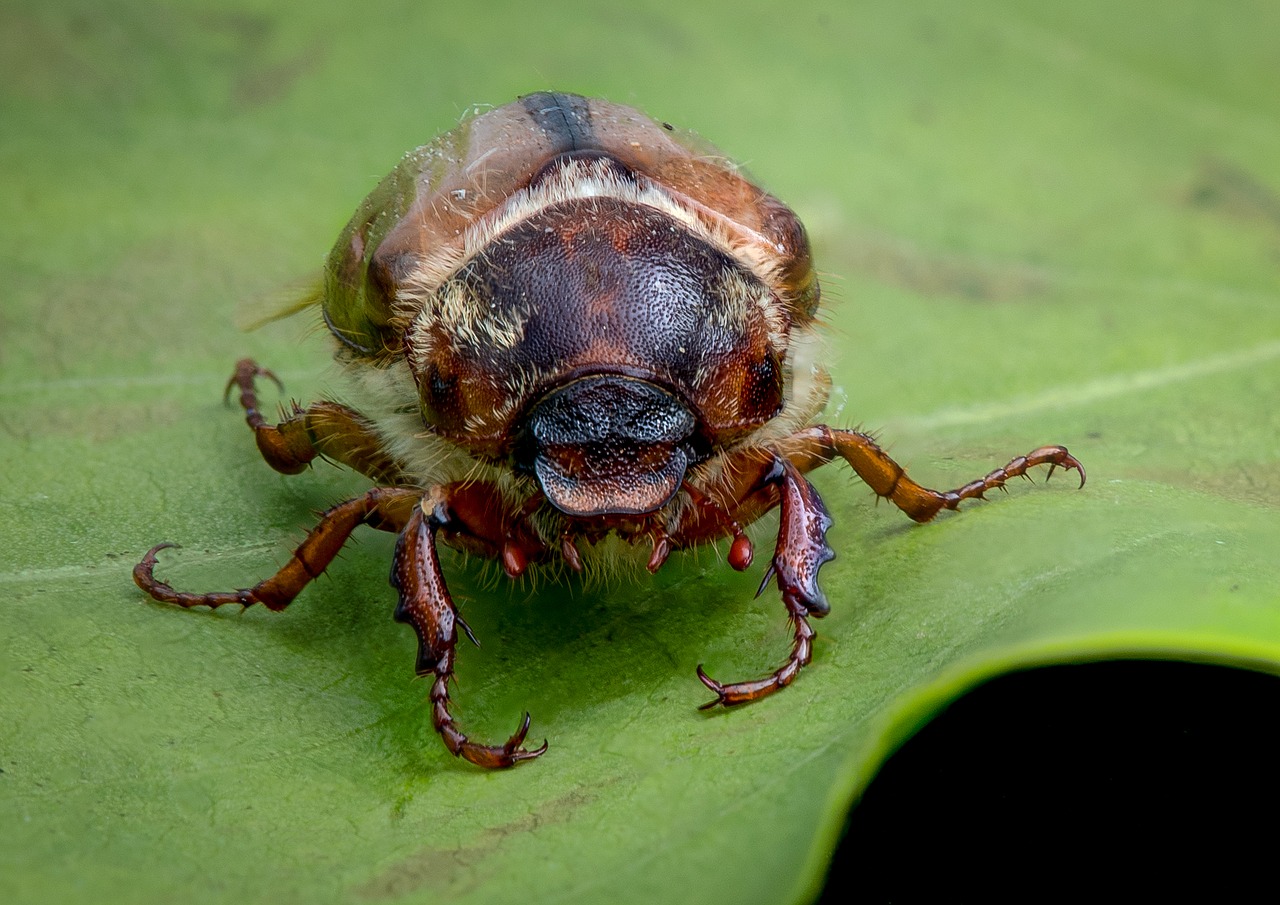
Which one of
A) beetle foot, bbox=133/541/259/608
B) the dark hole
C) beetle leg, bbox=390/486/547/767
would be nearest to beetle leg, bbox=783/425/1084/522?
the dark hole

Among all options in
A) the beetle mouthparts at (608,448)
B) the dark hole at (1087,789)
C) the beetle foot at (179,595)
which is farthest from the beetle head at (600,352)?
the dark hole at (1087,789)

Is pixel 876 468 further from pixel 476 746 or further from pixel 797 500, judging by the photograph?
pixel 476 746

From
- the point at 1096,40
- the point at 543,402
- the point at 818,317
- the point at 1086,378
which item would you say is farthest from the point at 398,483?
the point at 1096,40

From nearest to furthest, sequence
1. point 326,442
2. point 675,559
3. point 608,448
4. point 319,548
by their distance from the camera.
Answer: point 608,448
point 319,548
point 675,559
point 326,442

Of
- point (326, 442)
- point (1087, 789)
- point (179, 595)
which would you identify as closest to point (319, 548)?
point (179, 595)

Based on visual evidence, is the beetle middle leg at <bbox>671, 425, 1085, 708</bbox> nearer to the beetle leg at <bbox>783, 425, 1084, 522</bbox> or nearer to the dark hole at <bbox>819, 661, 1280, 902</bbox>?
the beetle leg at <bbox>783, 425, 1084, 522</bbox>

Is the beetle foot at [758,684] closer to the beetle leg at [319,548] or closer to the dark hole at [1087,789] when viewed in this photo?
the dark hole at [1087,789]

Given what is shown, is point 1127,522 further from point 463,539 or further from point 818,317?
point 463,539
